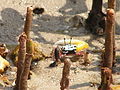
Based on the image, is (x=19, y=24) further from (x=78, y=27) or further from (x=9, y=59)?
(x=9, y=59)

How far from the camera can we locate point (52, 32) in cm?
2136

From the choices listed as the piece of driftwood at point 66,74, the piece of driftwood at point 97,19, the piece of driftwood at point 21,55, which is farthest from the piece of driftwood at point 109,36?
the piece of driftwood at point 97,19

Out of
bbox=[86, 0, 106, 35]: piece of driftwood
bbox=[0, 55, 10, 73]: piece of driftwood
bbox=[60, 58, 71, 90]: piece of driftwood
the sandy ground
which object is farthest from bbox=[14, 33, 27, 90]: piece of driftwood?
bbox=[86, 0, 106, 35]: piece of driftwood

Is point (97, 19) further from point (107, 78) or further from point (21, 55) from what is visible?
point (107, 78)

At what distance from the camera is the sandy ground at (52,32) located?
50.1ft

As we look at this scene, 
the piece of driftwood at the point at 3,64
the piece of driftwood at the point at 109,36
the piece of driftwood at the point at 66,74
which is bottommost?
the piece of driftwood at the point at 3,64

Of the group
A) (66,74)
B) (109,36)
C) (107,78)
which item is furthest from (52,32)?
(66,74)

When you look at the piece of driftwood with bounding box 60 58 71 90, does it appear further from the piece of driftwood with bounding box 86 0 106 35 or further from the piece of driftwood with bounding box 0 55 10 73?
the piece of driftwood with bounding box 86 0 106 35

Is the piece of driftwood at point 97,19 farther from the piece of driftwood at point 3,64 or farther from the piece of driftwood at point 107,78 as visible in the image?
the piece of driftwood at point 107,78

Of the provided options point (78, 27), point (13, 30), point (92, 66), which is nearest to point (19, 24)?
point (13, 30)

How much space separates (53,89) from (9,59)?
3.79 meters

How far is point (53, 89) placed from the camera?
14.5 metres

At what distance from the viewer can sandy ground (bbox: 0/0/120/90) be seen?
15273 mm

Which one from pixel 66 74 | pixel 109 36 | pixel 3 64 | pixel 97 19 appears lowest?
pixel 3 64
